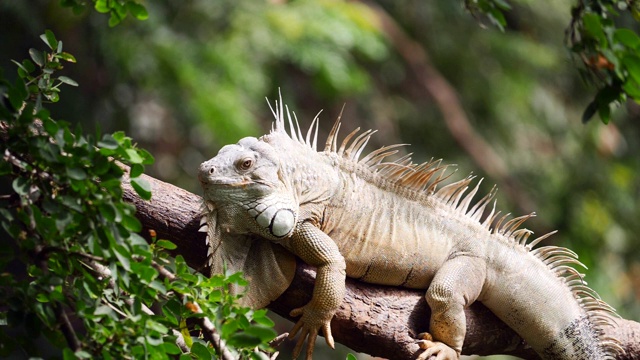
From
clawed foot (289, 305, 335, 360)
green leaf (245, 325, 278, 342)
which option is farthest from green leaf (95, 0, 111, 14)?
clawed foot (289, 305, 335, 360)

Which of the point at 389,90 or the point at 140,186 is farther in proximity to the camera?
the point at 389,90

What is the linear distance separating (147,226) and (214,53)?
7.80 ft

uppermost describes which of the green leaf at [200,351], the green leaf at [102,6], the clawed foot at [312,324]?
the green leaf at [102,6]

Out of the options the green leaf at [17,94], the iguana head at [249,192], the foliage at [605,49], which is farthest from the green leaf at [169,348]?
the foliage at [605,49]

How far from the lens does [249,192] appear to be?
2.47 m

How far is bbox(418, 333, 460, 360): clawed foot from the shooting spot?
2.60m

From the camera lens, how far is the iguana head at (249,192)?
2.45 m

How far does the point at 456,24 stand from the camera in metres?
6.69

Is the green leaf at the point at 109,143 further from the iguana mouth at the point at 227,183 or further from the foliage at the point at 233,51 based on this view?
the foliage at the point at 233,51

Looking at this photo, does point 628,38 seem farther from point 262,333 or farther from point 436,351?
point 262,333

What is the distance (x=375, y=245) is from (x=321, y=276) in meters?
0.29

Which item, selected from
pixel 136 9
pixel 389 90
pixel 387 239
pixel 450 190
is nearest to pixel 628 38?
pixel 450 190

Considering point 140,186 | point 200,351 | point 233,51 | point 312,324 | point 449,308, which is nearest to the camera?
point 140,186

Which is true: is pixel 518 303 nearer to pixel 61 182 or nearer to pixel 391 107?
pixel 61 182
